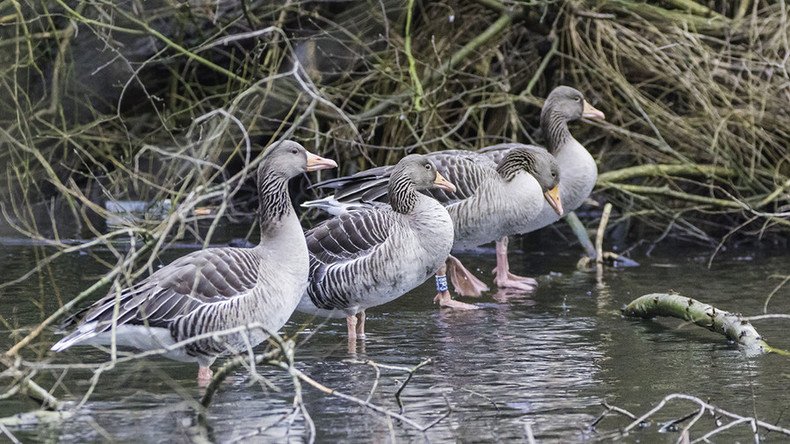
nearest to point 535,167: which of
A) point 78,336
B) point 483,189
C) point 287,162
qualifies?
point 483,189

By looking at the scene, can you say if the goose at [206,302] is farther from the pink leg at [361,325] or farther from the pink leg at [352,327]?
the pink leg at [361,325]

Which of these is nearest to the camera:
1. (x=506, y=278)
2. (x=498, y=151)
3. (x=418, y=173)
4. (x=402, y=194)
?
(x=402, y=194)

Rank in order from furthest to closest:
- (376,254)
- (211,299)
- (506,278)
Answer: (506,278), (376,254), (211,299)

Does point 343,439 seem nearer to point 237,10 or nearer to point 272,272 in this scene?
point 272,272

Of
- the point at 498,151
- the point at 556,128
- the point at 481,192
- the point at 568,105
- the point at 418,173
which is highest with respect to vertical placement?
the point at 568,105

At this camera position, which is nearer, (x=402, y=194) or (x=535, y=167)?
(x=402, y=194)

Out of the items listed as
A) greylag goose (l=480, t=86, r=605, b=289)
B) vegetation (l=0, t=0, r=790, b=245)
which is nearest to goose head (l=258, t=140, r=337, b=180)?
greylag goose (l=480, t=86, r=605, b=289)

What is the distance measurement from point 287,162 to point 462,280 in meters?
3.27

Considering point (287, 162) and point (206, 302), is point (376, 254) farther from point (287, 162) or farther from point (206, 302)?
point (206, 302)

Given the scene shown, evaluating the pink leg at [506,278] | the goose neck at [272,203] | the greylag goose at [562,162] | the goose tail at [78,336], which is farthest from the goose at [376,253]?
the pink leg at [506,278]

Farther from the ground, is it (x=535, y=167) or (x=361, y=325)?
(x=535, y=167)

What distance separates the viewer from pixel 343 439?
611cm

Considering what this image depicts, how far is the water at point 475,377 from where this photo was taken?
6.25 meters

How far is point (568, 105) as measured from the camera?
12445 mm
